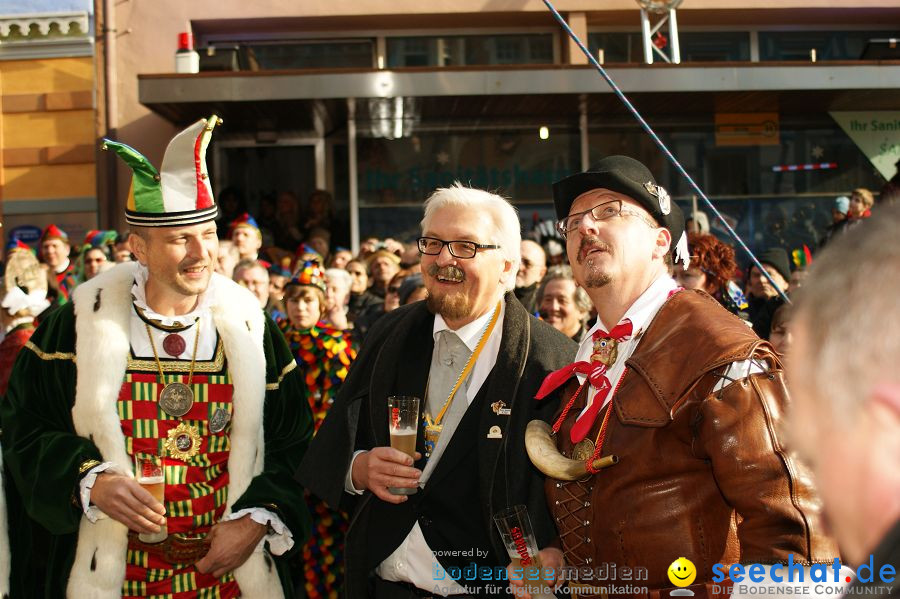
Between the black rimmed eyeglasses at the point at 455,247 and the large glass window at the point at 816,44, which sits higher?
the large glass window at the point at 816,44

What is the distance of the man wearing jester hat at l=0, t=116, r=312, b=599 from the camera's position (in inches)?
146

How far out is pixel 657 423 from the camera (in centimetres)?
258

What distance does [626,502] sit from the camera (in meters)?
2.67

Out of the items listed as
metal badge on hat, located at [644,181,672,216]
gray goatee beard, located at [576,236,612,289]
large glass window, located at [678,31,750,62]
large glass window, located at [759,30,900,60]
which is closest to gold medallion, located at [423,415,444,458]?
gray goatee beard, located at [576,236,612,289]

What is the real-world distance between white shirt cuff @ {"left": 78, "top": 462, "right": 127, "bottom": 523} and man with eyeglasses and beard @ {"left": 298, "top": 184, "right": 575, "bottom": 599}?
0.74m

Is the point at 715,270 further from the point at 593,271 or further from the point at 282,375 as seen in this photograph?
the point at 593,271

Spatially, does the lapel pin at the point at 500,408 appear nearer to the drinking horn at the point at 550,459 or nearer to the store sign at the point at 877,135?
the drinking horn at the point at 550,459

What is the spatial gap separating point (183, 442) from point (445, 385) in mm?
1076

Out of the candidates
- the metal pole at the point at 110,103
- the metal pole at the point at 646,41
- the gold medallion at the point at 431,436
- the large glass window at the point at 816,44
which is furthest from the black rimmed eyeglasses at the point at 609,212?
the large glass window at the point at 816,44

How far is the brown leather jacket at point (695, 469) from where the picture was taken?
7.66ft

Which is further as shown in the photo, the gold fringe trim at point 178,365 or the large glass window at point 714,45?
the large glass window at point 714,45

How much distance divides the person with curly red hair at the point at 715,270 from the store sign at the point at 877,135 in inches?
289

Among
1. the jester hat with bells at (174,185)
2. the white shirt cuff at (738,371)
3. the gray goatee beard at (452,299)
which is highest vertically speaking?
the jester hat with bells at (174,185)

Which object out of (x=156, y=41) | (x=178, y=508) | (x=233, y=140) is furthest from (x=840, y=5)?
(x=178, y=508)
